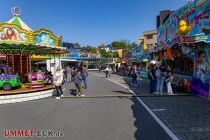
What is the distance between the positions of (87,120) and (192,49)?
7.94 metres

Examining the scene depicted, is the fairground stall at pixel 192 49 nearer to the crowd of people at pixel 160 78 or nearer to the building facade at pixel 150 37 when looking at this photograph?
the crowd of people at pixel 160 78

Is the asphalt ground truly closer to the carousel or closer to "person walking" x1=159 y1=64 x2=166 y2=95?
the carousel

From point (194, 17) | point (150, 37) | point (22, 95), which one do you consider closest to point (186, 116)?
point (194, 17)

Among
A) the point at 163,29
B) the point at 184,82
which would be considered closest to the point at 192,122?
the point at 184,82

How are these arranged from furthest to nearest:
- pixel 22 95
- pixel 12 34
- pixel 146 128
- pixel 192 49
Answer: pixel 192 49, pixel 12 34, pixel 22 95, pixel 146 128

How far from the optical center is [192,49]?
1263 cm

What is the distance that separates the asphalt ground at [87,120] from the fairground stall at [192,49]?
12.0ft

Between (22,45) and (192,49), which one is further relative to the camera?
(22,45)

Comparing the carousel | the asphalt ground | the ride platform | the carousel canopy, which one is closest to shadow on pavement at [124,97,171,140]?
the asphalt ground

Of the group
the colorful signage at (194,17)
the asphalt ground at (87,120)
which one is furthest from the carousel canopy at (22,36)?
the colorful signage at (194,17)

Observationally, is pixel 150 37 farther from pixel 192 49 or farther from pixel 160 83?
pixel 160 83

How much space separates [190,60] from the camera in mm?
13086

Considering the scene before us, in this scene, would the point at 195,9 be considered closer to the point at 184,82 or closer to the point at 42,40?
the point at 184,82

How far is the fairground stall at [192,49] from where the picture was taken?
10.7 metres
